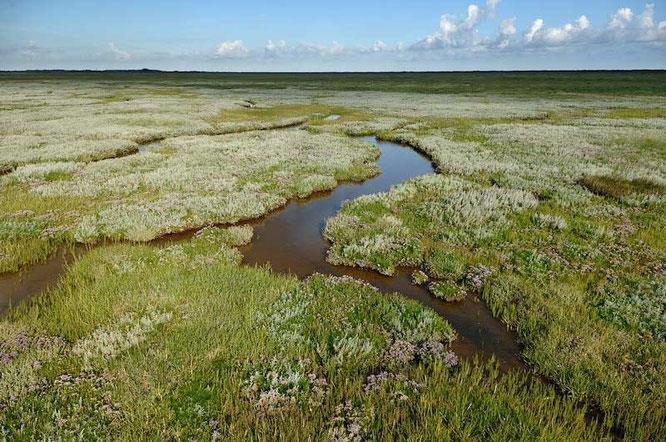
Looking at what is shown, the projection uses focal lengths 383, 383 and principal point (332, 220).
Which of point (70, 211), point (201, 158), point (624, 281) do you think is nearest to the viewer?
point (624, 281)

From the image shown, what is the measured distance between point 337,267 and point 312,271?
0.80 metres

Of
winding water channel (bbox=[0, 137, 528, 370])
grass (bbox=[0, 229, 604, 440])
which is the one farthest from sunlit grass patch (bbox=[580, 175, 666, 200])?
grass (bbox=[0, 229, 604, 440])

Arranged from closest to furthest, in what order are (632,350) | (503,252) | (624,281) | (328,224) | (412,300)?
(632,350) → (412,300) → (624,281) → (503,252) → (328,224)

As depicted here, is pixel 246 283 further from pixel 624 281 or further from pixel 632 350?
pixel 624 281

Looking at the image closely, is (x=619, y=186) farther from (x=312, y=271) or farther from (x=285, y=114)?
(x=285, y=114)

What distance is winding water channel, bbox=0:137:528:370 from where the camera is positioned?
8.06 m

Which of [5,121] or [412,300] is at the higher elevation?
[5,121]

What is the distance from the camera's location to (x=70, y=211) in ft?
49.8

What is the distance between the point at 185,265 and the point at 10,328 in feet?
12.7

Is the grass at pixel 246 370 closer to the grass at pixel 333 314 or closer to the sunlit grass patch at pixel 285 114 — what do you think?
the grass at pixel 333 314

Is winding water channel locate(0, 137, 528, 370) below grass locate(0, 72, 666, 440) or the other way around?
below

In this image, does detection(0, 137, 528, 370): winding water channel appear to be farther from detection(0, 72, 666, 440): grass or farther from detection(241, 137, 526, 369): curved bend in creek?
detection(0, 72, 666, 440): grass

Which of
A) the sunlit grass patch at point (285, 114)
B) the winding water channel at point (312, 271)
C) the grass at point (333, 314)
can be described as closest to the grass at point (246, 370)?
the grass at point (333, 314)

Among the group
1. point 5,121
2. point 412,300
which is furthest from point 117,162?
point 5,121
